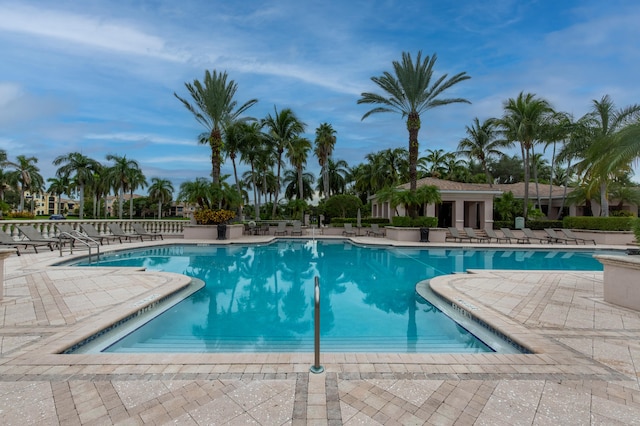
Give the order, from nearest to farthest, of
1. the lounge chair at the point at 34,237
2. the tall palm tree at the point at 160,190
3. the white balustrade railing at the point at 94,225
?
1. the lounge chair at the point at 34,237
2. the white balustrade railing at the point at 94,225
3. the tall palm tree at the point at 160,190

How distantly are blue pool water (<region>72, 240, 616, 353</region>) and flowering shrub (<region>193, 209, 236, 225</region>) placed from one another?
581cm

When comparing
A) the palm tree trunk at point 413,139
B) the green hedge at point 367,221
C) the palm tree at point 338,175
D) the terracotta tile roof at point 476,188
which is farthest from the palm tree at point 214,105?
the palm tree at point 338,175

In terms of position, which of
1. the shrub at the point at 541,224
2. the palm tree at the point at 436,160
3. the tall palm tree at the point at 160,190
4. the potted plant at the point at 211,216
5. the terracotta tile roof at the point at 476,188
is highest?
the palm tree at the point at 436,160

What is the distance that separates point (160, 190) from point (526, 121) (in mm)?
58477

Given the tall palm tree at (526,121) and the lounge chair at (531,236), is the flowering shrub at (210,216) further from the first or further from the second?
the tall palm tree at (526,121)

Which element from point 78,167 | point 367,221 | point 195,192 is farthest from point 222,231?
point 78,167

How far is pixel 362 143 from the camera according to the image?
1646 inches

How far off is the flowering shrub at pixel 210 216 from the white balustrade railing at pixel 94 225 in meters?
1.49

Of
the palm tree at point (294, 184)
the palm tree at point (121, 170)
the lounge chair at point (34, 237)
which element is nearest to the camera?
the lounge chair at point (34, 237)

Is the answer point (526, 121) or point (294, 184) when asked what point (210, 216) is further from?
point (294, 184)

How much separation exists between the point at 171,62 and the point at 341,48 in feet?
28.0

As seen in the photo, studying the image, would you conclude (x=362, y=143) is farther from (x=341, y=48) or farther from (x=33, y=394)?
(x=33, y=394)

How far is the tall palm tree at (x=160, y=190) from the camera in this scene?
59625 mm

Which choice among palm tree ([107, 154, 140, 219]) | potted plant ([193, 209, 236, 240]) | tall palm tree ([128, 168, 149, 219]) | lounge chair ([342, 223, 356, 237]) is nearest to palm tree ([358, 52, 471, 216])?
lounge chair ([342, 223, 356, 237])
